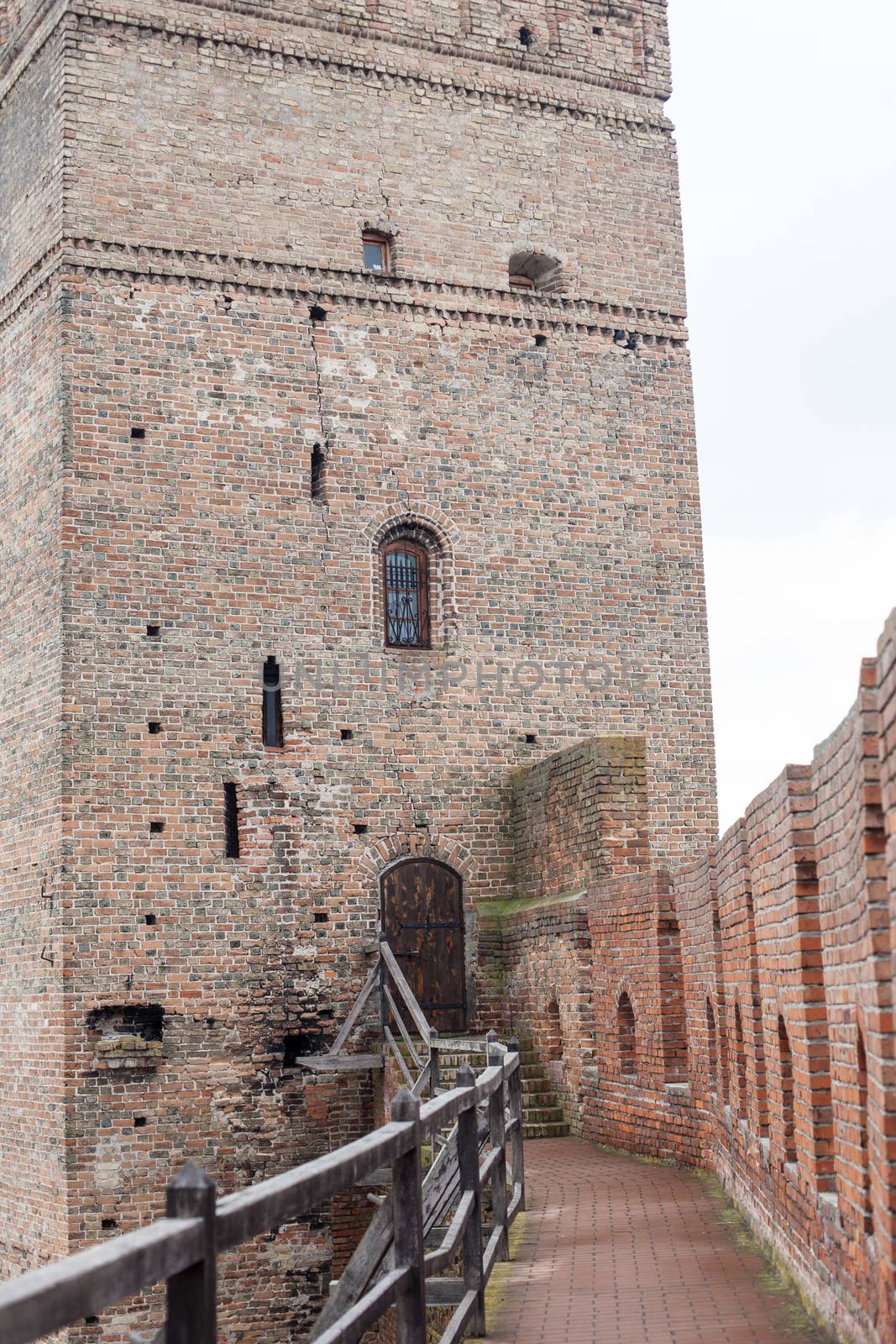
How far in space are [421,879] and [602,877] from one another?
95.8 inches

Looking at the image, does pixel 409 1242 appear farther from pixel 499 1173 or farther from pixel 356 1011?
pixel 356 1011

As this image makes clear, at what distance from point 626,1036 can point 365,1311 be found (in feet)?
29.2

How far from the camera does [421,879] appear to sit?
1600 cm

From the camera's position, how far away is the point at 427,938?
1590cm

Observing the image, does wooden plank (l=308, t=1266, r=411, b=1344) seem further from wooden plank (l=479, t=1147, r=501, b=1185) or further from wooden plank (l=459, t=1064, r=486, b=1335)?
wooden plank (l=479, t=1147, r=501, b=1185)

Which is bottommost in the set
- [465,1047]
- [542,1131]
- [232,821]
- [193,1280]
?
[542,1131]

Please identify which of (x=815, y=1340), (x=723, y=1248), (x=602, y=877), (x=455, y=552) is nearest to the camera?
(x=815, y=1340)

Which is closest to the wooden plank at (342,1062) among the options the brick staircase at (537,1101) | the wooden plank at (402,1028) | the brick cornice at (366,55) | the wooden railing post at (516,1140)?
the wooden plank at (402,1028)

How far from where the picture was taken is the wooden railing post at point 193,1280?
2.94 metres

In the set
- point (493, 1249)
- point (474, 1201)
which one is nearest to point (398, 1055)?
point (493, 1249)

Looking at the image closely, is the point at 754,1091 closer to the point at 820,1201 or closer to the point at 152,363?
the point at 820,1201

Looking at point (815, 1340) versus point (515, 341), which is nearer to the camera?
point (815, 1340)

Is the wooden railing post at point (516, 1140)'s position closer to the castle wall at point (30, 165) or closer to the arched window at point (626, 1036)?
the arched window at point (626, 1036)

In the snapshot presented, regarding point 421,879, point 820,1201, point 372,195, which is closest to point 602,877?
point 421,879
